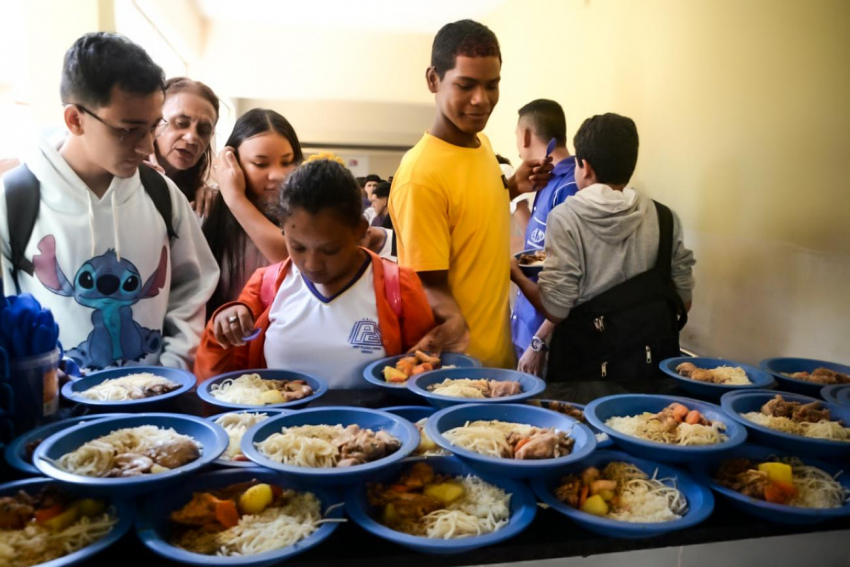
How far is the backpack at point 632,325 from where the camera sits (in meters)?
1.89

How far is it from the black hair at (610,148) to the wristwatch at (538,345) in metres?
0.62

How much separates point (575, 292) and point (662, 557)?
105 cm

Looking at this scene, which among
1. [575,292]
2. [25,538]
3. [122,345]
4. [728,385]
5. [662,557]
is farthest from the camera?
[575,292]

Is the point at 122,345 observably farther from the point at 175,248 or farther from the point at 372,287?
the point at 372,287

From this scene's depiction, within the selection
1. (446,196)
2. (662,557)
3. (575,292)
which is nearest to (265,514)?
(662,557)

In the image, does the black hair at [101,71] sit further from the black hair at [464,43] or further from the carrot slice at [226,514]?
the carrot slice at [226,514]

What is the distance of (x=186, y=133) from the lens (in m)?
2.11

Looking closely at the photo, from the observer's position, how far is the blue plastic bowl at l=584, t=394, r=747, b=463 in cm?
102

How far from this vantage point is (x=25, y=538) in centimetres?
82

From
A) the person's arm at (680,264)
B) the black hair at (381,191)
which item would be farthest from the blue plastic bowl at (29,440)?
the black hair at (381,191)

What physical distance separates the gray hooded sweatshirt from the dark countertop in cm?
97

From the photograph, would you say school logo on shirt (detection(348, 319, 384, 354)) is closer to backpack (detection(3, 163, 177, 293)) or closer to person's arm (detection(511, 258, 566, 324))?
person's arm (detection(511, 258, 566, 324))

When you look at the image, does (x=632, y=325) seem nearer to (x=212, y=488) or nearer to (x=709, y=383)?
(x=709, y=383)

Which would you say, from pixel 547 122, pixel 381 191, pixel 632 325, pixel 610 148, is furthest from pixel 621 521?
pixel 381 191
